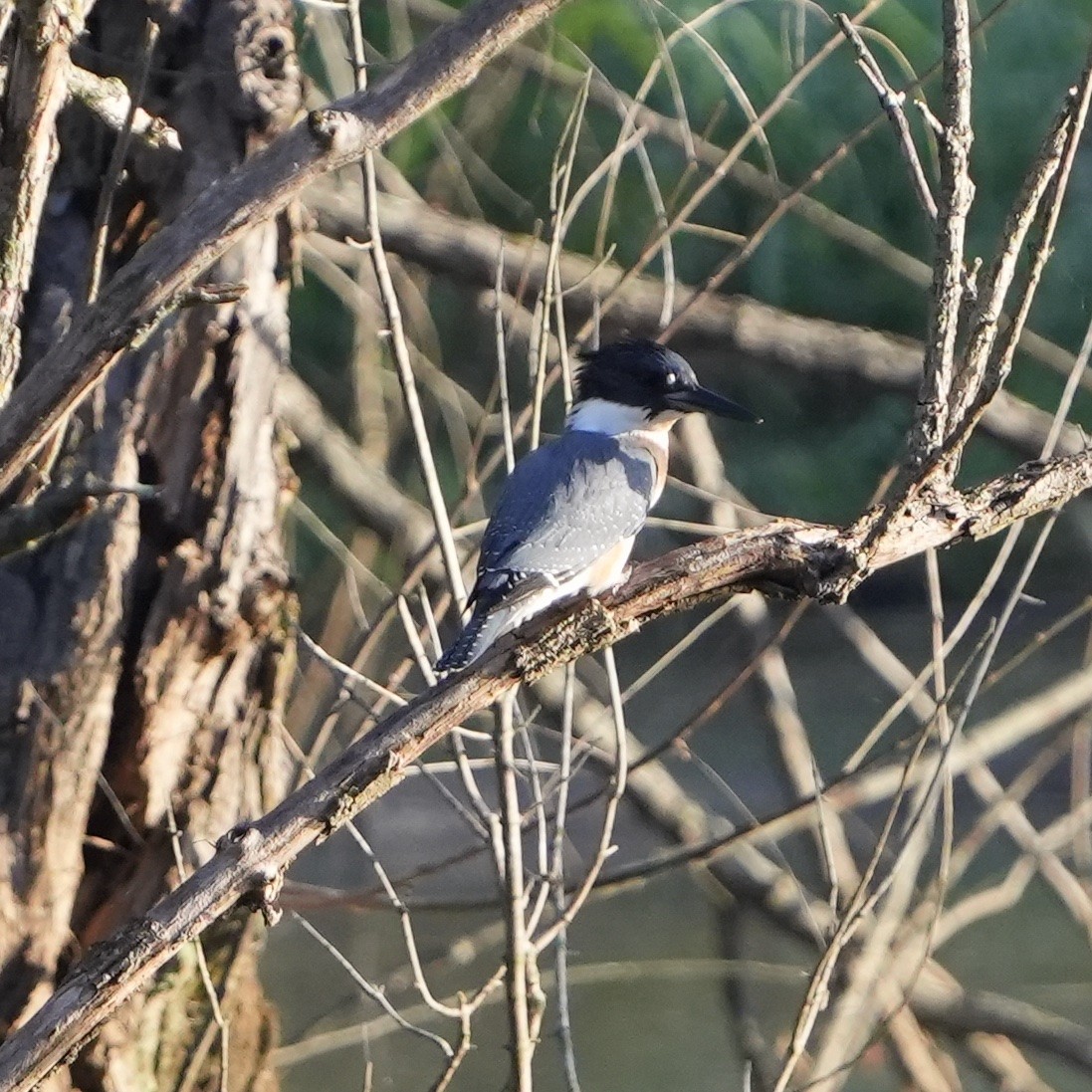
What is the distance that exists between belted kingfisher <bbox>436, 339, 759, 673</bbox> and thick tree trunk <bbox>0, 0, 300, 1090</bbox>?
0.35 m

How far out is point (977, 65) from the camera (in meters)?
3.62

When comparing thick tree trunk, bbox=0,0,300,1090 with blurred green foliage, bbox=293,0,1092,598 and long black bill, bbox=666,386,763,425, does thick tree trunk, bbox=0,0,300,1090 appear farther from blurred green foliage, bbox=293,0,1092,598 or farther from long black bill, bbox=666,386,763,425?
long black bill, bbox=666,386,763,425

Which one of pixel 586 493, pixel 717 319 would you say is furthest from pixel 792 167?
pixel 586 493

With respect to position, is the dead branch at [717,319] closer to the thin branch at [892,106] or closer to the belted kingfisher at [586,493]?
the belted kingfisher at [586,493]

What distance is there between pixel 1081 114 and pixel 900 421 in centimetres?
338

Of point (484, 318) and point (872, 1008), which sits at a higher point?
point (484, 318)

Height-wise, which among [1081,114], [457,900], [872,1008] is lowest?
[872,1008]

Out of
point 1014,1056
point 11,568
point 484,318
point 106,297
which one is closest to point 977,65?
point 484,318

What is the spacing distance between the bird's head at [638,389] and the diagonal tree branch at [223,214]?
1.52 metres

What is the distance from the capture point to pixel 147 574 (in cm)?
247

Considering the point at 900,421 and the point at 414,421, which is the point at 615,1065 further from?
the point at 414,421

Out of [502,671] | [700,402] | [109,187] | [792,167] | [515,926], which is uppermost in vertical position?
[792,167]

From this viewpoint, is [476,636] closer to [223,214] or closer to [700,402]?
[700,402]

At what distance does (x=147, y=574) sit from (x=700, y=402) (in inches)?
37.7
